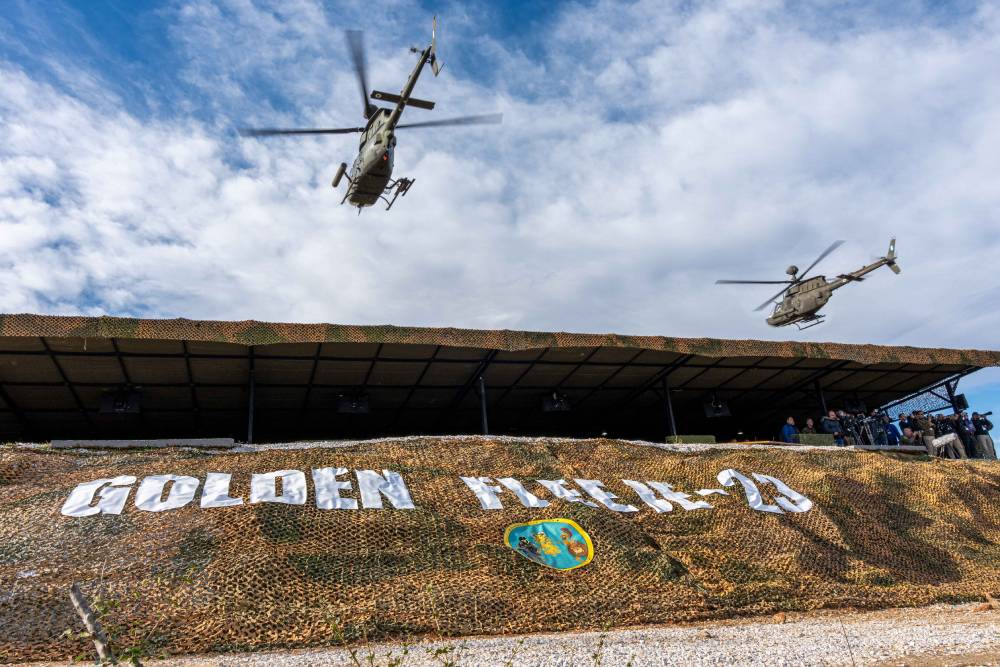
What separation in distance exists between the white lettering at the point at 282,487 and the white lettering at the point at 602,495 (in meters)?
4.54

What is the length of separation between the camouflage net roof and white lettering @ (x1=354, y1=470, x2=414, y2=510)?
175 inches

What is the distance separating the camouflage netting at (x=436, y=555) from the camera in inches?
264

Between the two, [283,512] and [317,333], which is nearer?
[283,512]

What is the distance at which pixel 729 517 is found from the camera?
35.7 feet

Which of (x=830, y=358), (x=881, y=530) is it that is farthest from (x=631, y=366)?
(x=881, y=530)

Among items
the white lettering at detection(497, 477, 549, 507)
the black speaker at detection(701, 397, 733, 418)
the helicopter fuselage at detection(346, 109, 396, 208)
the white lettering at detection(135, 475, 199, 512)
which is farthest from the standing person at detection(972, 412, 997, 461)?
the white lettering at detection(135, 475, 199, 512)

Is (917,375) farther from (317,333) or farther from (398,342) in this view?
(317,333)

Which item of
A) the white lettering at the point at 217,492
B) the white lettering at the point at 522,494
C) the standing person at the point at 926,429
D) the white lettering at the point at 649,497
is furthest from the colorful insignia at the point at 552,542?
the standing person at the point at 926,429

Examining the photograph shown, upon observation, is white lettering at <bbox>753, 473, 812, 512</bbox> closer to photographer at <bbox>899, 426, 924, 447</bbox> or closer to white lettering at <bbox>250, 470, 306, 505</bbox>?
white lettering at <bbox>250, 470, 306, 505</bbox>

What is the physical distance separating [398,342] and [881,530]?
986cm

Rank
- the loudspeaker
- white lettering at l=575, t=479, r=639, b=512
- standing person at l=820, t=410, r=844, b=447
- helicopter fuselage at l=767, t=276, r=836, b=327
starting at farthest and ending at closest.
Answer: helicopter fuselage at l=767, t=276, r=836, b=327 < standing person at l=820, t=410, r=844, b=447 < the loudspeaker < white lettering at l=575, t=479, r=639, b=512

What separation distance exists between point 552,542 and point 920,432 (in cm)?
1698

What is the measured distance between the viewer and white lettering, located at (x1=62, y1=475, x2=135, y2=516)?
28.4 ft

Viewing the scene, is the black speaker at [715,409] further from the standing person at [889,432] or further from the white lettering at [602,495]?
the white lettering at [602,495]
